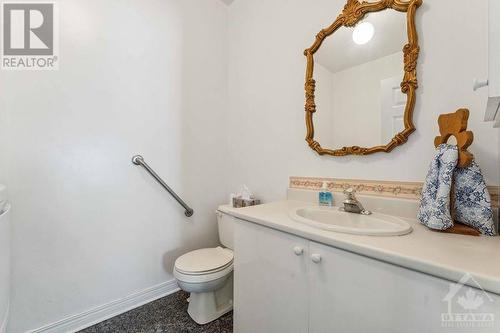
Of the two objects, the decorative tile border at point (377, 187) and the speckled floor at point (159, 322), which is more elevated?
the decorative tile border at point (377, 187)

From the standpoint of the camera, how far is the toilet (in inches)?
51.3

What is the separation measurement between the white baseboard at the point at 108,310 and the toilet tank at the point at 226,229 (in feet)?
1.72

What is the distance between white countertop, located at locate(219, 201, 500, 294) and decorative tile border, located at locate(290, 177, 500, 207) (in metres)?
0.17

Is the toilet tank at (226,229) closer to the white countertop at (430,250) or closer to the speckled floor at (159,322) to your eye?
the speckled floor at (159,322)

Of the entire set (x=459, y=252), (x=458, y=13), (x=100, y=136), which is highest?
(x=458, y=13)

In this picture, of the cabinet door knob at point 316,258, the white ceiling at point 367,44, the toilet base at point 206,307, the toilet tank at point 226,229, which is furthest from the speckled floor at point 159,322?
the white ceiling at point 367,44

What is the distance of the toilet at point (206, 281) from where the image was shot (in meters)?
1.30

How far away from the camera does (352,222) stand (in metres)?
1.06

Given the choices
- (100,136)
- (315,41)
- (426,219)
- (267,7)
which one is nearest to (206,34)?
(267,7)

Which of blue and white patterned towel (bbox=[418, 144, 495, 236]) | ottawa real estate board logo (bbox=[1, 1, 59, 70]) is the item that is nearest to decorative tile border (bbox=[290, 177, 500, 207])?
blue and white patterned towel (bbox=[418, 144, 495, 236])

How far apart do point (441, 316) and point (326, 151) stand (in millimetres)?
904

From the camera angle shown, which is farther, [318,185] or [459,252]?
[318,185]

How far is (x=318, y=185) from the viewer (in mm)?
1360

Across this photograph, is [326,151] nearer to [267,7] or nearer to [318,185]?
[318,185]
